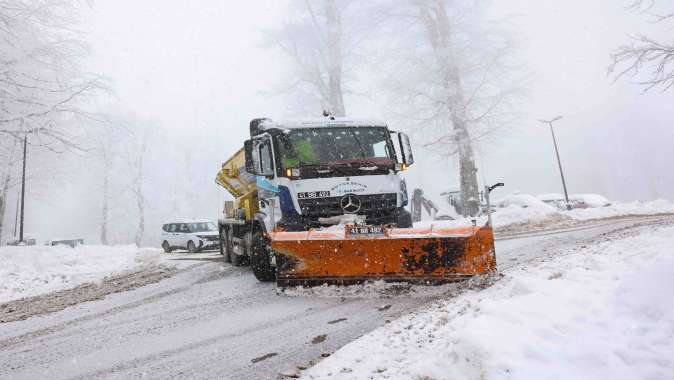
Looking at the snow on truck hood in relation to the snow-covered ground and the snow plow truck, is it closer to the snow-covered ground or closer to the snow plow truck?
the snow plow truck

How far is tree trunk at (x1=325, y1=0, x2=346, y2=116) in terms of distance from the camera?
19297 mm

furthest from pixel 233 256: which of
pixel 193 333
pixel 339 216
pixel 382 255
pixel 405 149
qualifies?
pixel 193 333

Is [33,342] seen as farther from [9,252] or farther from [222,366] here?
[9,252]

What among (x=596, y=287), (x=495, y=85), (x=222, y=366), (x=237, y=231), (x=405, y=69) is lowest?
(x=222, y=366)

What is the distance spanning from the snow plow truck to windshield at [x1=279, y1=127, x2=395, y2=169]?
0.06 ft

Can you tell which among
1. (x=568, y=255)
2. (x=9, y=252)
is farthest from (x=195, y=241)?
(x=568, y=255)

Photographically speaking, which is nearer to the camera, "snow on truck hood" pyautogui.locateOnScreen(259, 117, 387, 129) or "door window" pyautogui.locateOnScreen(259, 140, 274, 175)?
"door window" pyautogui.locateOnScreen(259, 140, 274, 175)

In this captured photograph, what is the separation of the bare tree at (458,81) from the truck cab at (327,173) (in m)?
10.3

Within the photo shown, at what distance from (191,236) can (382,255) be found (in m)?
15.1

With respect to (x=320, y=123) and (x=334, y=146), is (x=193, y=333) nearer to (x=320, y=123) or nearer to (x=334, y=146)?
(x=334, y=146)

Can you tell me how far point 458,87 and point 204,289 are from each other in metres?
13.4

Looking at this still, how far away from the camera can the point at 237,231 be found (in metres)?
10.3

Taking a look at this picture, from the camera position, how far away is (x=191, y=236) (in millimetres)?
19406

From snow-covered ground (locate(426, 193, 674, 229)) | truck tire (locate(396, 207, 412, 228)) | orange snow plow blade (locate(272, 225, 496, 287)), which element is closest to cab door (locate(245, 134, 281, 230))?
orange snow plow blade (locate(272, 225, 496, 287))
